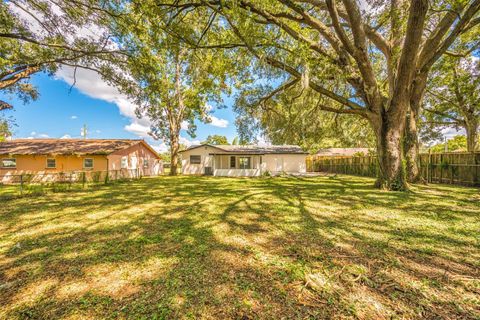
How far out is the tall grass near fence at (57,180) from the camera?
9.88 m

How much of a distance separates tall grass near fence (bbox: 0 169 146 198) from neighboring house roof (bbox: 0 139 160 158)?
216cm

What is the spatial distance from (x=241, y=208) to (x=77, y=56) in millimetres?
9932

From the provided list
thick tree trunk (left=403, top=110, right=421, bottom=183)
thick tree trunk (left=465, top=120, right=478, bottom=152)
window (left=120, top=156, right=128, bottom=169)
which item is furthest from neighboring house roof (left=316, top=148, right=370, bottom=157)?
window (left=120, top=156, right=128, bottom=169)

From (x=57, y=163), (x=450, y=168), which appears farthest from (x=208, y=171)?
(x=450, y=168)

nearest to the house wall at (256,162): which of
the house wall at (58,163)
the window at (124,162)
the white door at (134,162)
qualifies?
the white door at (134,162)

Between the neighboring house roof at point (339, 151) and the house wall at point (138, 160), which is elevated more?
the neighboring house roof at point (339, 151)

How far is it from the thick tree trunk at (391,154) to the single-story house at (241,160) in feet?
45.4

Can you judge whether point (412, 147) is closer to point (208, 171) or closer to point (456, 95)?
point (456, 95)

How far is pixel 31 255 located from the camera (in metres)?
3.38

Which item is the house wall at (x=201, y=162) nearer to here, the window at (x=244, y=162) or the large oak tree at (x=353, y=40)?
the window at (x=244, y=162)

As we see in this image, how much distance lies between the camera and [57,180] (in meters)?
14.8

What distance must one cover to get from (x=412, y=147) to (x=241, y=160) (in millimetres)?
15752

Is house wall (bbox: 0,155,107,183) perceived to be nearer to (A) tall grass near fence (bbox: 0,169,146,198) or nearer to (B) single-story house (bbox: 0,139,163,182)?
(B) single-story house (bbox: 0,139,163,182)

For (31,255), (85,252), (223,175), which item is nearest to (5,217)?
(31,255)
